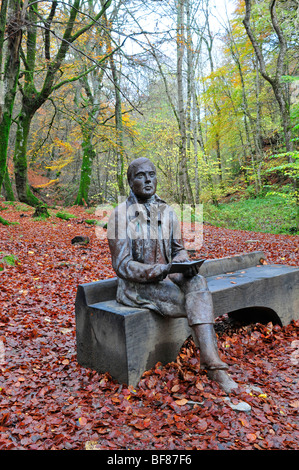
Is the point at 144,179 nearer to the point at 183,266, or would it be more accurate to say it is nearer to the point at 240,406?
the point at 183,266

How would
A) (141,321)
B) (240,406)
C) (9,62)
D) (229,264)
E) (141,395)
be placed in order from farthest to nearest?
(9,62), (229,264), (141,321), (141,395), (240,406)

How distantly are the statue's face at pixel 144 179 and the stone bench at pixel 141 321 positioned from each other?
1.06m

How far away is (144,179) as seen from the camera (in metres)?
3.20

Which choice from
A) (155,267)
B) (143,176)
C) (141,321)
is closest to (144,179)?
(143,176)

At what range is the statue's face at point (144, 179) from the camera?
3.19m

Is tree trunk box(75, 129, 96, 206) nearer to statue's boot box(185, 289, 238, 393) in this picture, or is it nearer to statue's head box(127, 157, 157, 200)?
statue's head box(127, 157, 157, 200)

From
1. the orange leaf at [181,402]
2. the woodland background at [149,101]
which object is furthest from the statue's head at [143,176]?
the woodland background at [149,101]

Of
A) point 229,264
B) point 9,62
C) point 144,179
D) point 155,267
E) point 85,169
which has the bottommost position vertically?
point 229,264

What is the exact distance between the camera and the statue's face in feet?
10.5

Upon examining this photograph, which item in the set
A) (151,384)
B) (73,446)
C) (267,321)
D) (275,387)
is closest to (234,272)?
(267,321)

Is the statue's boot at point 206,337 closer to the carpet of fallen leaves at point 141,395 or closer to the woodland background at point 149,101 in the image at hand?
the carpet of fallen leaves at point 141,395

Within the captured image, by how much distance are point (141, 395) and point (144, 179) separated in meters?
1.85

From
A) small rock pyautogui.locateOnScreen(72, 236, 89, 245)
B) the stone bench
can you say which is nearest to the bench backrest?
the stone bench

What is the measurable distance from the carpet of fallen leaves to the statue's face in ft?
5.25
